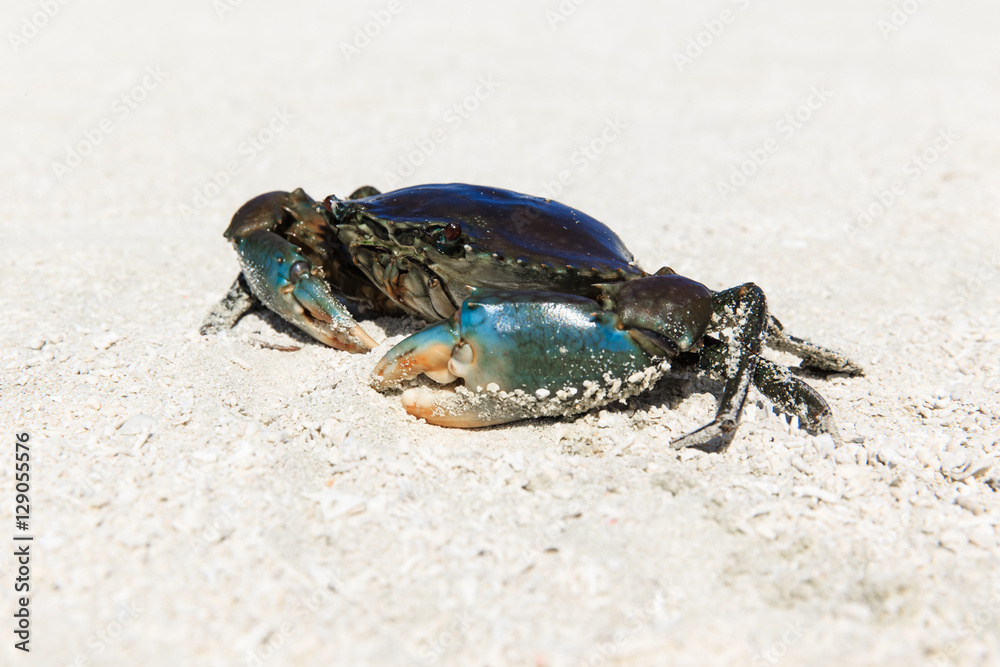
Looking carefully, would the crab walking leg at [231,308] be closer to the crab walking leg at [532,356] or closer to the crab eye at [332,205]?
the crab eye at [332,205]

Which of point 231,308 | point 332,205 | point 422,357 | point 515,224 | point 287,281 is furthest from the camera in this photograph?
point 231,308

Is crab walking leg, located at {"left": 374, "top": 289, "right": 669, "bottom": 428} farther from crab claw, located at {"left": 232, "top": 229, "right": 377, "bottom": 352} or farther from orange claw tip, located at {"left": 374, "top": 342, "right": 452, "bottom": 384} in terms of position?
crab claw, located at {"left": 232, "top": 229, "right": 377, "bottom": 352}

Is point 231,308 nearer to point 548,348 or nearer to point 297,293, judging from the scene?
point 297,293

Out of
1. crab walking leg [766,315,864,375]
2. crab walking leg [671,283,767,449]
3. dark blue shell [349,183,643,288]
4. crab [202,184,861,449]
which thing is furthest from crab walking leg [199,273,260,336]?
crab walking leg [766,315,864,375]

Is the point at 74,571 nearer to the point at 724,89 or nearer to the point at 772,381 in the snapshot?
the point at 772,381

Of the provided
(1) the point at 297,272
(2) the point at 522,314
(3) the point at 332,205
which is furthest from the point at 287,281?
(2) the point at 522,314

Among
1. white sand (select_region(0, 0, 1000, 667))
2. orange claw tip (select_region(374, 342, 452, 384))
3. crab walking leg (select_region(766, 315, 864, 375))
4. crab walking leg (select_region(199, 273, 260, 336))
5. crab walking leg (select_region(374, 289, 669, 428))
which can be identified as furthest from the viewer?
crab walking leg (select_region(199, 273, 260, 336))

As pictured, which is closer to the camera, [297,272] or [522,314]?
[522,314]

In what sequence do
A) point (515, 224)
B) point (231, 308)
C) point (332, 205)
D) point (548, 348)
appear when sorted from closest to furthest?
point (548, 348) < point (515, 224) < point (332, 205) < point (231, 308)
